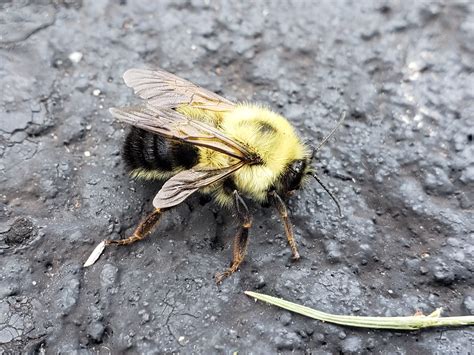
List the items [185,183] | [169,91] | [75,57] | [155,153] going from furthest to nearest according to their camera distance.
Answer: [75,57], [169,91], [155,153], [185,183]

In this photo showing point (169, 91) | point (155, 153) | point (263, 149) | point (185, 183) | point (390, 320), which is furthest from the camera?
point (169, 91)

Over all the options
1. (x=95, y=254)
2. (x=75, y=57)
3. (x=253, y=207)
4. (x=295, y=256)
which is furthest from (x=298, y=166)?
(x=75, y=57)

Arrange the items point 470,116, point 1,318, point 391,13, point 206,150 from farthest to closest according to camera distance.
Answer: point 391,13, point 470,116, point 206,150, point 1,318

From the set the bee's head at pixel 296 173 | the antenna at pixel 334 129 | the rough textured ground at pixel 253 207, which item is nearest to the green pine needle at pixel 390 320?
the rough textured ground at pixel 253 207

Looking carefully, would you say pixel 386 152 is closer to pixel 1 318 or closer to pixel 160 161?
pixel 160 161

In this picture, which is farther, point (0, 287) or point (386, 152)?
point (386, 152)

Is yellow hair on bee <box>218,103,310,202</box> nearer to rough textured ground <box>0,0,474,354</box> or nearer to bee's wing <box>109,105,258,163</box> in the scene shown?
bee's wing <box>109,105,258,163</box>

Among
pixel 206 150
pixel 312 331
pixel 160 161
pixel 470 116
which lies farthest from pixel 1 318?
pixel 470 116

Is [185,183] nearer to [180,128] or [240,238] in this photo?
[180,128]
